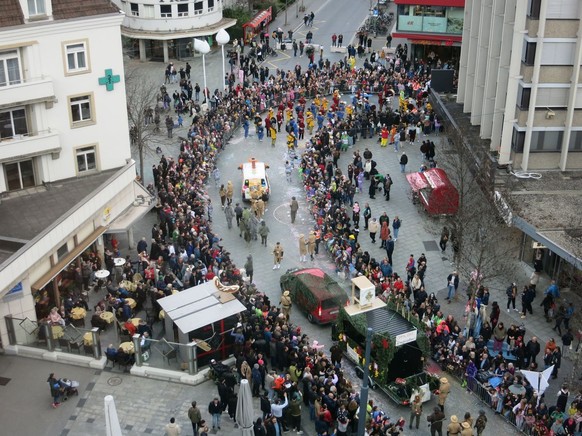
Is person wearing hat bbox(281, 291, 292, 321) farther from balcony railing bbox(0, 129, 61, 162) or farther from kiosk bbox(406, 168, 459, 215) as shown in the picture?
balcony railing bbox(0, 129, 61, 162)

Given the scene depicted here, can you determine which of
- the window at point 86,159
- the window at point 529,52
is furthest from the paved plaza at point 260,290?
the window at point 529,52

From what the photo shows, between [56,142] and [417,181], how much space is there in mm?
19724

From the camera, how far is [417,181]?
49.1 meters

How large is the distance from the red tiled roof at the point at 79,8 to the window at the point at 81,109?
3641 mm

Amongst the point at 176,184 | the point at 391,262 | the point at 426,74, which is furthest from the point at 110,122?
the point at 426,74

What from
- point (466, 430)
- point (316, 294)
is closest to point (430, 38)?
point (316, 294)

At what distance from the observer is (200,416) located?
30547 mm

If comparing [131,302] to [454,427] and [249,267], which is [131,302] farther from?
[454,427]

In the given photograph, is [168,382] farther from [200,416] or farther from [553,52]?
[553,52]

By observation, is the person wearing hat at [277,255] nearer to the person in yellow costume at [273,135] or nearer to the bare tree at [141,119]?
the bare tree at [141,119]

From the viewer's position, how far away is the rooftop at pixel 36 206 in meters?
35.3

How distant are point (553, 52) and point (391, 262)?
12.8 meters

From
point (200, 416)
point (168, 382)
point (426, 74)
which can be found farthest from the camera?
point (426, 74)

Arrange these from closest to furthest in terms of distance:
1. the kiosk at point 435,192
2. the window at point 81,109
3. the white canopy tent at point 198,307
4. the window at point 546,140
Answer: the white canopy tent at point 198,307
the window at point 81,109
the window at point 546,140
the kiosk at point 435,192
